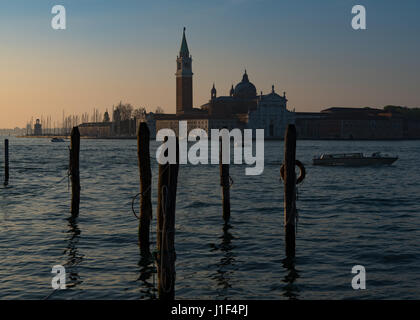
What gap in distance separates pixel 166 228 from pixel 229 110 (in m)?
112

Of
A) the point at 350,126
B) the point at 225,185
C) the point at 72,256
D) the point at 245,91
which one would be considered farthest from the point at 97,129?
the point at 72,256

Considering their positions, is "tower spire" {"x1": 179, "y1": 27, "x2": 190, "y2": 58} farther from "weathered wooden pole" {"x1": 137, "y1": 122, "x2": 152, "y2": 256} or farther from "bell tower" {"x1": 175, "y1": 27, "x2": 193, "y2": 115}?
"weathered wooden pole" {"x1": 137, "y1": 122, "x2": 152, "y2": 256}

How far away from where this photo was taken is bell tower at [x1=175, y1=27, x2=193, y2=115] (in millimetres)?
120125

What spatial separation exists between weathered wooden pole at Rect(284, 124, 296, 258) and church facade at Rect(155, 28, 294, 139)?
3799 inches

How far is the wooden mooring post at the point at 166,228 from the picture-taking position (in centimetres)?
709

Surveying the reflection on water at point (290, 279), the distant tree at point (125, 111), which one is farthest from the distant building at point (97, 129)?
the reflection on water at point (290, 279)

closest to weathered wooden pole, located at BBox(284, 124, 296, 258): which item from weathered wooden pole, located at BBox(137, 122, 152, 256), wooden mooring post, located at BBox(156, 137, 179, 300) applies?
weathered wooden pole, located at BBox(137, 122, 152, 256)

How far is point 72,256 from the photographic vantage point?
9992 mm

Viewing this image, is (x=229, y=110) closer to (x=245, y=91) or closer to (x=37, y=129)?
(x=245, y=91)

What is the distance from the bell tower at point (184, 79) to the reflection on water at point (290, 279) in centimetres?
11129

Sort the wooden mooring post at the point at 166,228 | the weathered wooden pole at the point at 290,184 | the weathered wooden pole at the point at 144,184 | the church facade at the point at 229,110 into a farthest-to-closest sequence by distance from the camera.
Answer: the church facade at the point at 229,110 < the weathered wooden pole at the point at 144,184 < the weathered wooden pole at the point at 290,184 < the wooden mooring post at the point at 166,228

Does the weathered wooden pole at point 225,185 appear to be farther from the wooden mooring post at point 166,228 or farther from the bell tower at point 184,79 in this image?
the bell tower at point 184,79

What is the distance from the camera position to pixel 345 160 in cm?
3753
